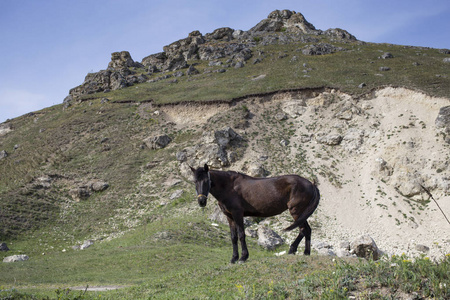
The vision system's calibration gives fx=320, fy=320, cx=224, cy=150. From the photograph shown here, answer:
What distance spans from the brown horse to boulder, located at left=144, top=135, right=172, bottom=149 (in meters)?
39.9

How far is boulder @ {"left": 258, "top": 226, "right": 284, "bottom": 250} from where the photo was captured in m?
26.7

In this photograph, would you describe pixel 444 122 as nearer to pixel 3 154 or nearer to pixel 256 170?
pixel 256 170

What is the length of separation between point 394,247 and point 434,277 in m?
26.7

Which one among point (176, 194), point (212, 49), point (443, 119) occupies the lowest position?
point (176, 194)

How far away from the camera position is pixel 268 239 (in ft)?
88.8

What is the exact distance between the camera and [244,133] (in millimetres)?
48562

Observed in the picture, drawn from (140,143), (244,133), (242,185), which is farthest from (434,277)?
(140,143)

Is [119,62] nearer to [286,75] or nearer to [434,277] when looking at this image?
[286,75]

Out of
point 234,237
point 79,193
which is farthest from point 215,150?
point 234,237

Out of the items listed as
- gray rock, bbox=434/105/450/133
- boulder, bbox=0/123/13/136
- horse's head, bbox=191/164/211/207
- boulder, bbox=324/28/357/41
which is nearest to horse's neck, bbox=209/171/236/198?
horse's head, bbox=191/164/211/207

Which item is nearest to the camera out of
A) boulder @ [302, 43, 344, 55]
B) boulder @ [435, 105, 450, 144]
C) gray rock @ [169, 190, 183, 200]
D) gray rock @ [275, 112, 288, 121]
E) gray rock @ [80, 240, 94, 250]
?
gray rock @ [80, 240, 94, 250]

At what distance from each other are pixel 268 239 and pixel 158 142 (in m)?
29.5

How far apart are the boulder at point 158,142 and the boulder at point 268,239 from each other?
90.9ft

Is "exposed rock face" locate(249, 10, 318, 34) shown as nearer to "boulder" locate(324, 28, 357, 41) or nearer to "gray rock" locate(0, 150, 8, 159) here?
"boulder" locate(324, 28, 357, 41)
